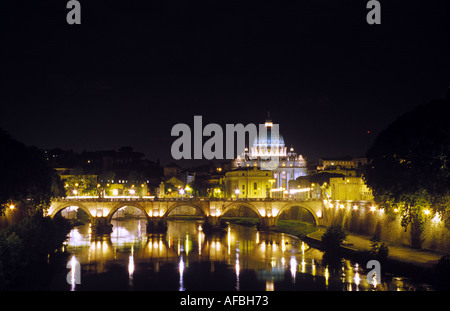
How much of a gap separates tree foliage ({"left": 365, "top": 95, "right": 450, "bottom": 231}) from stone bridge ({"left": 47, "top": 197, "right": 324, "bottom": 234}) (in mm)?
25950

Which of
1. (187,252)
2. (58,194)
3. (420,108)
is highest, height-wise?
(420,108)

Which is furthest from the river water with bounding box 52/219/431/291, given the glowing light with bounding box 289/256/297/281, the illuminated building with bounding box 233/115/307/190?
the illuminated building with bounding box 233/115/307/190

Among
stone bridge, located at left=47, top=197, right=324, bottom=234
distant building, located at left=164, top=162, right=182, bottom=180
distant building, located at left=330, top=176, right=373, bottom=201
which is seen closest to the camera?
distant building, located at left=330, top=176, right=373, bottom=201

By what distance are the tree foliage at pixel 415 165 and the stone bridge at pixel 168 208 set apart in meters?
25.9

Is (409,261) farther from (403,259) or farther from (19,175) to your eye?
(19,175)

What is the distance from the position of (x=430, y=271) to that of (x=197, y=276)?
49.0 ft

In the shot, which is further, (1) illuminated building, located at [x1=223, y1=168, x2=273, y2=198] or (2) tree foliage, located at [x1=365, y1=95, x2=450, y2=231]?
(1) illuminated building, located at [x1=223, y1=168, x2=273, y2=198]

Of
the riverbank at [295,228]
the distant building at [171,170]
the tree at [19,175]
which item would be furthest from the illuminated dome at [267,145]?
the tree at [19,175]

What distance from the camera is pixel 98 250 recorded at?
46.9 m

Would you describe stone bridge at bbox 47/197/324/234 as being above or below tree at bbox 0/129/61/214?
below

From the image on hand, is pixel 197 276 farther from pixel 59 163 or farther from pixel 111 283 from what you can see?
pixel 59 163

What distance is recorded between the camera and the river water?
32.1m

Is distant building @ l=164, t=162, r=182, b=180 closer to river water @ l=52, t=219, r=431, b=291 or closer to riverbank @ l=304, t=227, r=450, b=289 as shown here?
river water @ l=52, t=219, r=431, b=291
